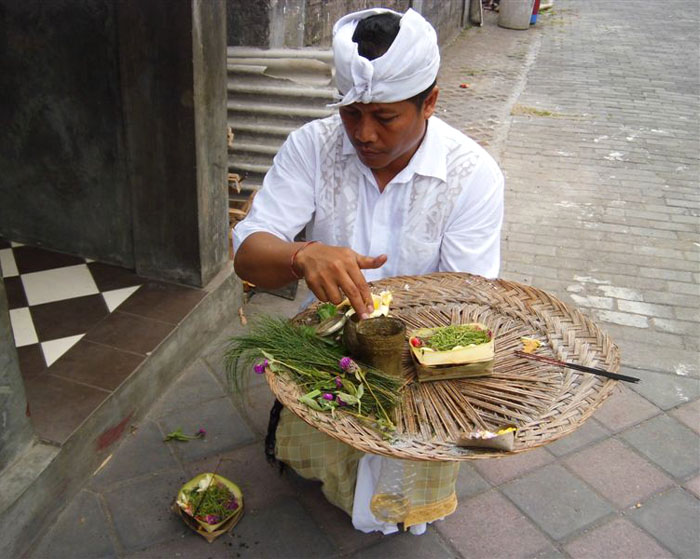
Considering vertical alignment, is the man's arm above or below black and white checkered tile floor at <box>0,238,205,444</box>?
above

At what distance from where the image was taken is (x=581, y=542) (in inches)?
110

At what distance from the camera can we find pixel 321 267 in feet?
6.66

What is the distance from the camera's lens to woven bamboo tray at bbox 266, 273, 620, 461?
1.87m

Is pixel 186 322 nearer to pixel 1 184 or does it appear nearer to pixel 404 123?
pixel 1 184

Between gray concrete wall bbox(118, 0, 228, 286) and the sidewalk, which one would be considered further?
gray concrete wall bbox(118, 0, 228, 286)

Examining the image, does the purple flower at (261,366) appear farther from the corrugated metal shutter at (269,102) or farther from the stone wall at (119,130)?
the corrugated metal shutter at (269,102)

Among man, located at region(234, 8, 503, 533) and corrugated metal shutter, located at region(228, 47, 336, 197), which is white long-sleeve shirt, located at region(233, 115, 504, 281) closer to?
man, located at region(234, 8, 503, 533)

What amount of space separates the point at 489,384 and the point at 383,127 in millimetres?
883

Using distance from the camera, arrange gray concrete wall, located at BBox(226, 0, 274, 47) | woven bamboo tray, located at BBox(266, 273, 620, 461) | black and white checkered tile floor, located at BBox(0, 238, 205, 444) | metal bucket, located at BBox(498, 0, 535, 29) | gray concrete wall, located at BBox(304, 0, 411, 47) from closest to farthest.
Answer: woven bamboo tray, located at BBox(266, 273, 620, 461), black and white checkered tile floor, located at BBox(0, 238, 205, 444), gray concrete wall, located at BBox(226, 0, 274, 47), gray concrete wall, located at BBox(304, 0, 411, 47), metal bucket, located at BBox(498, 0, 535, 29)

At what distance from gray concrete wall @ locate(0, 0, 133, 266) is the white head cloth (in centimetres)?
190

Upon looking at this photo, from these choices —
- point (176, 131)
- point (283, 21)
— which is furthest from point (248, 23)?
point (176, 131)

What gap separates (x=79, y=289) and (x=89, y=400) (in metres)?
1.08

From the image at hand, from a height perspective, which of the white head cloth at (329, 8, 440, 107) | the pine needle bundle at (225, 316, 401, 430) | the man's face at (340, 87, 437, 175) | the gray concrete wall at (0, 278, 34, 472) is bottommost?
the gray concrete wall at (0, 278, 34, 472)

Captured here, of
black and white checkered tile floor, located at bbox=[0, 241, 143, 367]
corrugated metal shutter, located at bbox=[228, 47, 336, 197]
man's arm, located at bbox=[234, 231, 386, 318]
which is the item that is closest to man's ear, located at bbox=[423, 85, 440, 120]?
man's arm, located at bbox=[234, 231, 386, 318]
